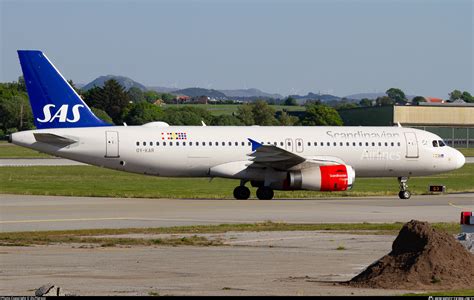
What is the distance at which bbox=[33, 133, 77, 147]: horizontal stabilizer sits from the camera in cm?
4100

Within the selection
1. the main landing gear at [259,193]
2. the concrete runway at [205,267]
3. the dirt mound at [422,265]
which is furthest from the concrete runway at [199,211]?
the dirt mound at [422,265]

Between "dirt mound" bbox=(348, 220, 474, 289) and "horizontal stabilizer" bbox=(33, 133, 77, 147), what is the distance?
2488cm

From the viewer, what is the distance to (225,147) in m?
43.8

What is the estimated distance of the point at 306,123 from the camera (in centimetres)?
12962

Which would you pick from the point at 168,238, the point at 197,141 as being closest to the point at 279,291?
the point at 168,238

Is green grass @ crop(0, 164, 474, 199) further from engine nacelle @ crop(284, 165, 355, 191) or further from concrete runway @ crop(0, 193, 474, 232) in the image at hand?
engine nacelle @ crop(284, 165, 355, 191)

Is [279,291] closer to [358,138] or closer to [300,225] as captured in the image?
[300,225]

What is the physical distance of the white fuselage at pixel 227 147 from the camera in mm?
42094

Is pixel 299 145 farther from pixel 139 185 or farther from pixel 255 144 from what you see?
pixel 139 185

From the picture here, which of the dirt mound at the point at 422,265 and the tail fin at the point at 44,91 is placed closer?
the dirt mound at the point at 422,265

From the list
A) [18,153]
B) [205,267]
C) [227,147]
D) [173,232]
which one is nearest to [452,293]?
[205,267]

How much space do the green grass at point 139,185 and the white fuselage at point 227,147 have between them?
2.56 m

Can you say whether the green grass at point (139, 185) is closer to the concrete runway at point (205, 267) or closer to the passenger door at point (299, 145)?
the passenger door at point (299, 145)

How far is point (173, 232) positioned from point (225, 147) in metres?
15.7
